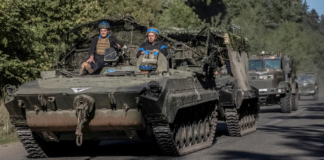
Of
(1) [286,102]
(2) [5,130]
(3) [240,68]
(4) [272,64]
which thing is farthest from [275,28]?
(2) [5,130]

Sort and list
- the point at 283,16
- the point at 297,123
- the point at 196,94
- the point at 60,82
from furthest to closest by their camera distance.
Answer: the point at 283,16, the point at 297,123, the point at 196,94, the point at 60,82

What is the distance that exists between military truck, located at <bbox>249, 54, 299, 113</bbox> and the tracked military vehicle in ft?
37.9

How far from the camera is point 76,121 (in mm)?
9898

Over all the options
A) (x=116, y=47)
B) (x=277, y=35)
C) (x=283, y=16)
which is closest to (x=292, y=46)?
(x=277, y=35)

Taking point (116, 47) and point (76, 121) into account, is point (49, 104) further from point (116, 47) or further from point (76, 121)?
point (116, 47)

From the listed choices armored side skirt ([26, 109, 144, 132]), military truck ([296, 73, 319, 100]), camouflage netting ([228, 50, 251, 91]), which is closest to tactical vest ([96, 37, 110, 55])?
armored side skirt ([26, 109, 144, 132])

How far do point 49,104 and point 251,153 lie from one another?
11.2 ft

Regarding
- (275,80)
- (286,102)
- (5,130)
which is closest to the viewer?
(5,130)

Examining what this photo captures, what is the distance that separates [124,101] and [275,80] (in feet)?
52.0

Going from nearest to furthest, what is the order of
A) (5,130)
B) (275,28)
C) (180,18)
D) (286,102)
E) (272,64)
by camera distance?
1. (5,130)
2. (286,102)
3. (272,64)
4. (180,18)
5. (275,28)

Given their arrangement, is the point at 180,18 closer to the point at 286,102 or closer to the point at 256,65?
the point at 256,65

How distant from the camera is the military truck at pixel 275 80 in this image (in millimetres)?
24266

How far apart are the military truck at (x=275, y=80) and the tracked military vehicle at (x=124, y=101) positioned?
11540 mm

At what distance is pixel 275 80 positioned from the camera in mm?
24797
